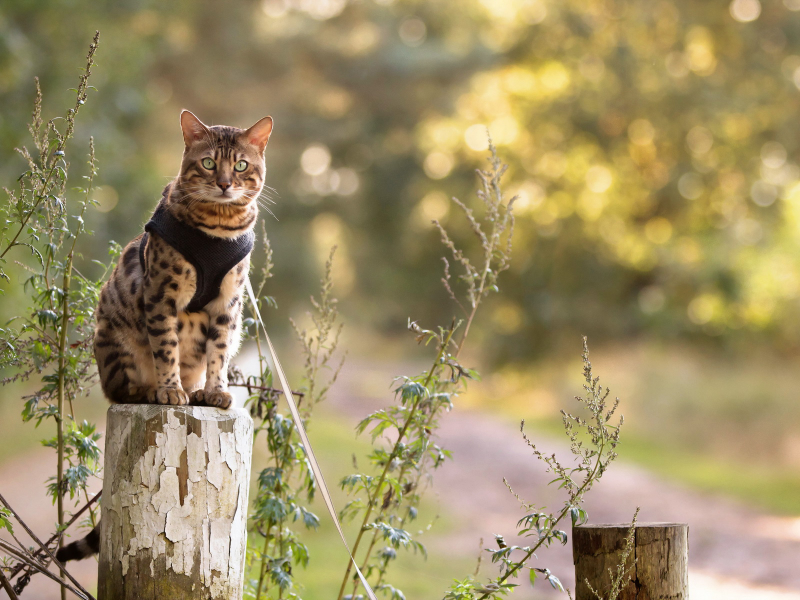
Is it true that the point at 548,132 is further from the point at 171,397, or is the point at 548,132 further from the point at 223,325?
the point at 171,397


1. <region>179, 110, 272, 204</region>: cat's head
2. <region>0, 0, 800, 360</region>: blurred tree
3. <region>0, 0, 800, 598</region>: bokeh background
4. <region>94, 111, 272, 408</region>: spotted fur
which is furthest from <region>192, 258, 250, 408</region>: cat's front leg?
<region>0, 0, 800, 360</region>: blurred tree

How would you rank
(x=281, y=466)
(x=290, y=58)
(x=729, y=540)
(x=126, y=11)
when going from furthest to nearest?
(x=290, y=58) → (x=126, y=11) → (x=729, y=540) → (x=281, y=466)

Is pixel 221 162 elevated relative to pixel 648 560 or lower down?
elevated

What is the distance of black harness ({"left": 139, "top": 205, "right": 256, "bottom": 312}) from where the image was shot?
2.68 metres

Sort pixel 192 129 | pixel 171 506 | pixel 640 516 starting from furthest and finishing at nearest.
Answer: pixel 640 516, pixel 192 129, pixel 171 506

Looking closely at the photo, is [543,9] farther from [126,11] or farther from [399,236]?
[126,11]

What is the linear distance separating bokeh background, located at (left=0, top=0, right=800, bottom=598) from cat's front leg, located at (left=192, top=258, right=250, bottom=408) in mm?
7420

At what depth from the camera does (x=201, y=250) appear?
268cm

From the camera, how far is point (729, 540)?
773 cm

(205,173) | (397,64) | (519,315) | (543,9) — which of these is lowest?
(205,173)

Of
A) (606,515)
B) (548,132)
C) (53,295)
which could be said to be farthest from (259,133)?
(548,132)

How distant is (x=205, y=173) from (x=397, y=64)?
10823mm

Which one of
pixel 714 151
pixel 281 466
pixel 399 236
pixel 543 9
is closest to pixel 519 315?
pixel 399 236

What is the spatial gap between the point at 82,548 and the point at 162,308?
32.3 inches
